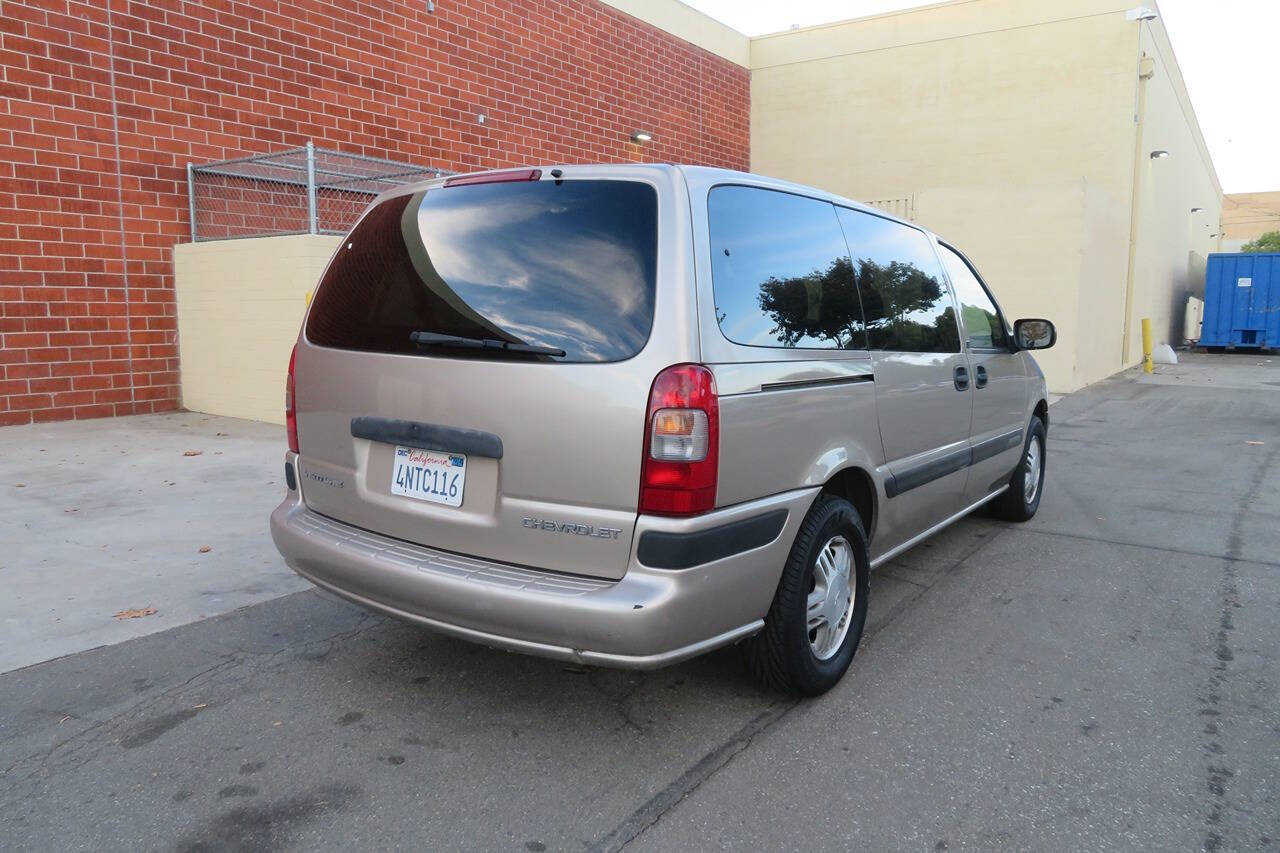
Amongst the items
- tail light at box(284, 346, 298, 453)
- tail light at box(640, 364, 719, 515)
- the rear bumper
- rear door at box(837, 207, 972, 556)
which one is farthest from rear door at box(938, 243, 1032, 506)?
tail light at box(284, 346, 298, 453)

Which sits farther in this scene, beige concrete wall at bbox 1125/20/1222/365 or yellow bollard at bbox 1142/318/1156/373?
yellow bollard at bbox 1142/318/1156/373

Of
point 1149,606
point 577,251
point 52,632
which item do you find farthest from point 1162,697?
point 52,632

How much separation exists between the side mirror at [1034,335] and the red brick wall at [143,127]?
8552mm

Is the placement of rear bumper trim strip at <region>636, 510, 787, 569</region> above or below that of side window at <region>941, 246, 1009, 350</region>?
below

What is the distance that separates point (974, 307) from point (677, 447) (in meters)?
3.13

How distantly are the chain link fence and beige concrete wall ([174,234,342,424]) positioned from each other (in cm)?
38

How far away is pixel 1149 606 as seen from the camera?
4512 millimetres

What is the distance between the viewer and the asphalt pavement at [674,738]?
2.60 meters

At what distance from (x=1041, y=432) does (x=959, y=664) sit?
311cm

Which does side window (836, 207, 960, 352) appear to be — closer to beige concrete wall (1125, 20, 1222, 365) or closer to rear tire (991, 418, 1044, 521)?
rear tire (991, 418, 1044, 521)

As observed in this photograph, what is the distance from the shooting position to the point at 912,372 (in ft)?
13.6

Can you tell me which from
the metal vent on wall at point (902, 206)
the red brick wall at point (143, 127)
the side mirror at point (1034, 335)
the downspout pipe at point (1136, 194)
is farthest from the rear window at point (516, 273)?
the downspout pipe at point (1136, 194)

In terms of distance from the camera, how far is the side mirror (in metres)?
5.57

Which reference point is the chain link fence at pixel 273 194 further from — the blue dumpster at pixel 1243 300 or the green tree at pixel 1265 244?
the green tree at pixel 1265 244
